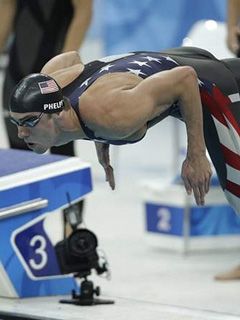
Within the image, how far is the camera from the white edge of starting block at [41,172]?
4.38 meters

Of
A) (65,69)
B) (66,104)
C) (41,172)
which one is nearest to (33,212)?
(41,172)

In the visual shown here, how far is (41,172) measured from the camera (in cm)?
448

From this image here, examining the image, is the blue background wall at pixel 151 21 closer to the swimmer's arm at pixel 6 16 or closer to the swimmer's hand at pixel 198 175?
the swimmer's arm at pixel 6 16

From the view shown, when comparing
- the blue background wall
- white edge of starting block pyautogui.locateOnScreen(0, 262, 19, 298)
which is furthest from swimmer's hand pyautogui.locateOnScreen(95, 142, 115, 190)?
the blue background wall

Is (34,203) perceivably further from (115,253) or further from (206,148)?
(115,253)

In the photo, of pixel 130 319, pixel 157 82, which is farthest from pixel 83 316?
pixel 157 82

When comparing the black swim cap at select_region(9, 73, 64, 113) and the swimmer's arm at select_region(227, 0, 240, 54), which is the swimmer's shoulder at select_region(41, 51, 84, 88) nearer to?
the black swim cap at select_region(9, 73, 64, 113)

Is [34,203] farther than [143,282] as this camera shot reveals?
No

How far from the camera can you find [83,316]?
417 centimetres

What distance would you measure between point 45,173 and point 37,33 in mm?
767

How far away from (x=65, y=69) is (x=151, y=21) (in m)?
4.01

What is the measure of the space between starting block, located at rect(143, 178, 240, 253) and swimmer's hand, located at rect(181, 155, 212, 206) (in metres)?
2.01

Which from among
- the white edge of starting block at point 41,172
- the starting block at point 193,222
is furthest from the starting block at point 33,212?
the starting block at point 193,222

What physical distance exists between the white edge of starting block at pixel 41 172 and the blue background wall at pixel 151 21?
2880mm
